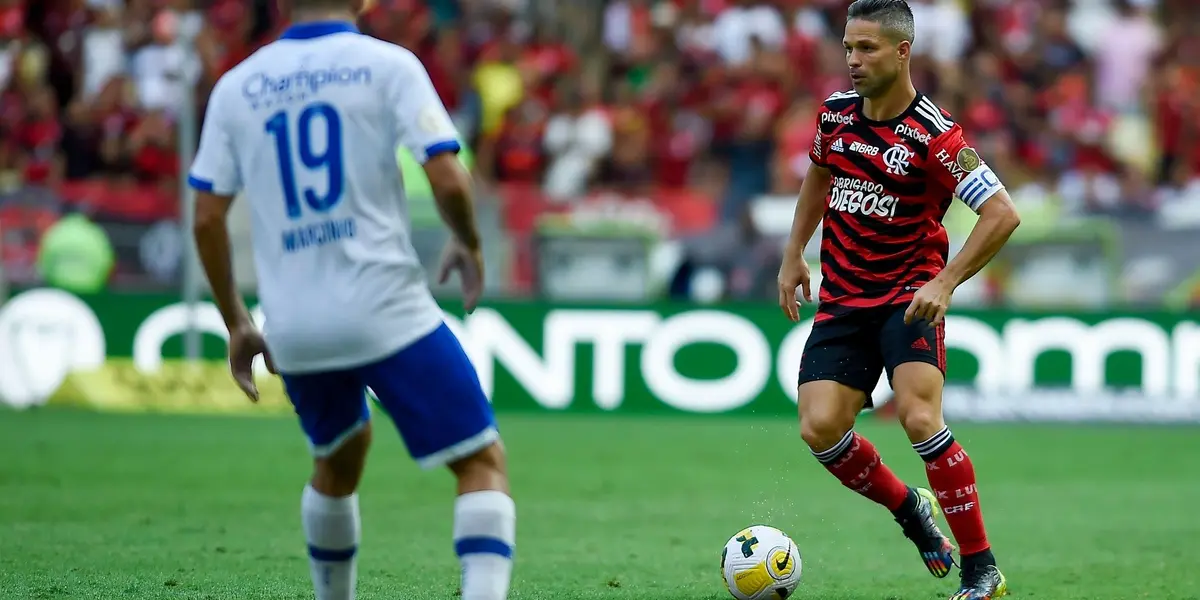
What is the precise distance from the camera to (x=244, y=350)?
16.6ft

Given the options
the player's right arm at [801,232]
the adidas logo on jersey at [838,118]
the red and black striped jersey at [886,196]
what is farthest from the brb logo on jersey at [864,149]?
the player's right arm at [801,232]

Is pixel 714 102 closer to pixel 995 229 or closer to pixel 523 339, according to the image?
pixel 523 339

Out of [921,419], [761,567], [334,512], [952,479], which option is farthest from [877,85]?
[334,512]

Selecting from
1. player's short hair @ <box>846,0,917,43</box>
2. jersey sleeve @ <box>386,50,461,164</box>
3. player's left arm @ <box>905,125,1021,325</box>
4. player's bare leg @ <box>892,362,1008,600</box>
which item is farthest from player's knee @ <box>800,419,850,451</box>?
jersey sleeve @ <box>386,50,461,164</box>

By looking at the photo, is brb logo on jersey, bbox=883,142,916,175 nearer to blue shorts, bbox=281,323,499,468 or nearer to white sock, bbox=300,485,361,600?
blue shorts, bbox=281,323,499,468

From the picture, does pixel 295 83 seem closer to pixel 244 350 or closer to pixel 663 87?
pixel 244 350

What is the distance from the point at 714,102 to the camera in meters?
20.0

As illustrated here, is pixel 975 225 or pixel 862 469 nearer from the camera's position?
pixel 975 225

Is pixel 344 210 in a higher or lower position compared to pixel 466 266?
higher

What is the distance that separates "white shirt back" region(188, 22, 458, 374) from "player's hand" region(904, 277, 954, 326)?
2.21 metres

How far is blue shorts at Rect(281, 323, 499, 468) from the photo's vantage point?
4.83 meters

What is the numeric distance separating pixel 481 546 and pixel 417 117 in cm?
128

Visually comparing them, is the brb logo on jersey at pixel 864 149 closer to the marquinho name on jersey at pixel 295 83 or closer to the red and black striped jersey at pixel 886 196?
the red and black striped jersey at pixel 886 196

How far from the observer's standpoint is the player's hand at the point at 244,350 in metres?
5.05
